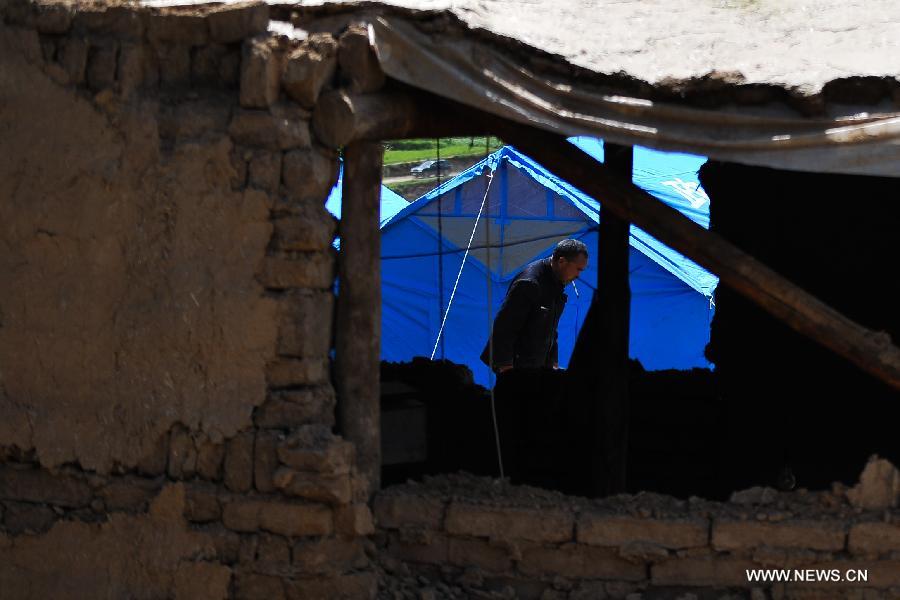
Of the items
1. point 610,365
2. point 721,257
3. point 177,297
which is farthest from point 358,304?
point 610,365

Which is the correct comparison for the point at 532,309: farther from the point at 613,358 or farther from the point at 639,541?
the point at 639,541

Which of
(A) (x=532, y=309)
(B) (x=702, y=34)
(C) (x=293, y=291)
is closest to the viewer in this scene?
(C) (x=293, y=291)

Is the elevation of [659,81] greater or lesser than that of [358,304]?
greater

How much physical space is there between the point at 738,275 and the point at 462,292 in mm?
5215

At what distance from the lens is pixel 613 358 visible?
214 inches

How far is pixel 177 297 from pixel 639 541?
1788 millimetres

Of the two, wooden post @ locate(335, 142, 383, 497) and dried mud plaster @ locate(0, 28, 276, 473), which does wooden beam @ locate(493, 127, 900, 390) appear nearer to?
wooden post @ locate(335, 142, 383, 497)

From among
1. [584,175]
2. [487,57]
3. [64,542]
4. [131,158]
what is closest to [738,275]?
[584,175]

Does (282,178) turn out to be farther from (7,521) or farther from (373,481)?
(7,521)

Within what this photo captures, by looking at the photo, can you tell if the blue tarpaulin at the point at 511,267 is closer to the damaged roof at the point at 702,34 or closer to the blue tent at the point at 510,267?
the blue tent at the point at 510,267

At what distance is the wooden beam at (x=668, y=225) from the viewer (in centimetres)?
399

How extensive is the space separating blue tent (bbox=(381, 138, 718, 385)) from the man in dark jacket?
2.11m

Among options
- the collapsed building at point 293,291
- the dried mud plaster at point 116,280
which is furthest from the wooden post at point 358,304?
the dried mud plaster at point 116,280

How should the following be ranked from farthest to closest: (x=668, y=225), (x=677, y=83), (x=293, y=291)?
(x=668, y=225), (x=293, y=291), (x=677, y=83)
